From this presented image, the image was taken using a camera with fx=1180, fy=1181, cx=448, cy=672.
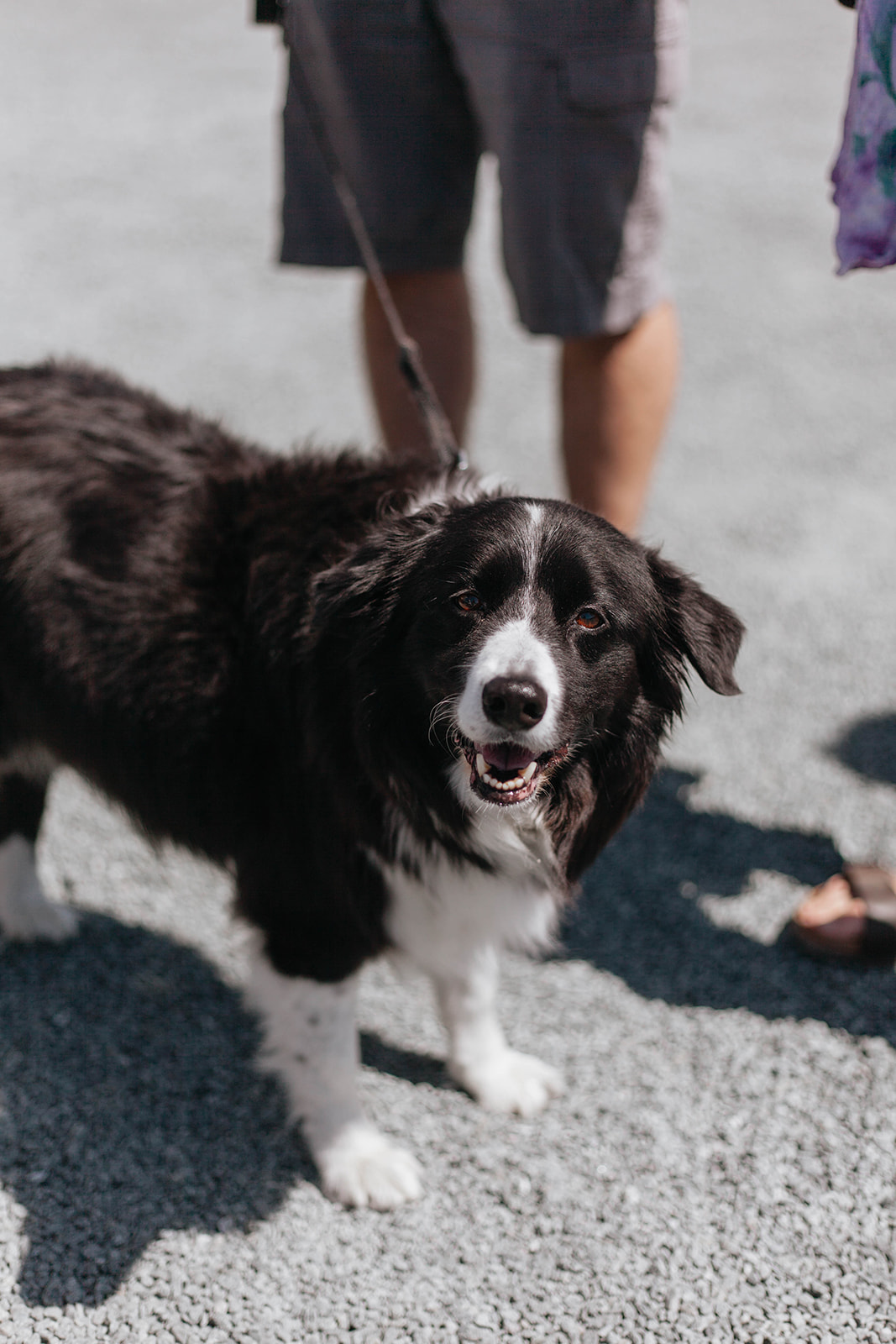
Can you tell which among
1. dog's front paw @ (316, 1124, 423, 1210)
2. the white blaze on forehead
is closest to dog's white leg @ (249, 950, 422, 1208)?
dog's front paw @ (316, 1124, 423, 1210)

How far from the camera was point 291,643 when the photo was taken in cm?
204

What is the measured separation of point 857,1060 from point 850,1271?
47 centimetres

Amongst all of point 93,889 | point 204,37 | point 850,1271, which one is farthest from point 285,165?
point 204,37

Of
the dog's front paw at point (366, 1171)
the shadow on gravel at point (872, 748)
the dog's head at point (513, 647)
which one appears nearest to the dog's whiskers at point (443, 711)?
the dog's head at point (513, 647)

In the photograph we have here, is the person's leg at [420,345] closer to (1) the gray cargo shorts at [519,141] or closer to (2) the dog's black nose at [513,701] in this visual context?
(1) the gray cargo shorts at [519,141]

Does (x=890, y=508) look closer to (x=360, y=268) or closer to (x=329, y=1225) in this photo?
(x=360, y=268)

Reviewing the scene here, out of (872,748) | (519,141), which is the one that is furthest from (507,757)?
(872,748)

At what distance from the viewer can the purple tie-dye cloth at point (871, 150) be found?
1.84m

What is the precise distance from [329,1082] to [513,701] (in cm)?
101

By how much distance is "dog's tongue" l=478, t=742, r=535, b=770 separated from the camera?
1.79 m

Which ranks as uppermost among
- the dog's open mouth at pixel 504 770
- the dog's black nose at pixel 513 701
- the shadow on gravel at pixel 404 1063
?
the dog's black nose at pixel 513 701

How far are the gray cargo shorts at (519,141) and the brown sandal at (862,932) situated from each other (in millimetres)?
1388

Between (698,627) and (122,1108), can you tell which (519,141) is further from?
(122,1108)

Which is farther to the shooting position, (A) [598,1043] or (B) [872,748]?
(B) [872,748]
